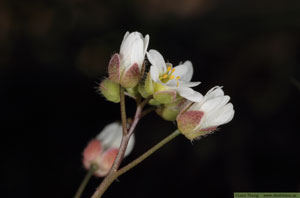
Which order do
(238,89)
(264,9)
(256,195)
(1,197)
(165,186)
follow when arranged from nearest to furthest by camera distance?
1. (256,195)
2. (1,197)
3. (165,186)
4. (238,89)
5. (264,9)

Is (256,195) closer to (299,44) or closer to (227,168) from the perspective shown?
(227,168)

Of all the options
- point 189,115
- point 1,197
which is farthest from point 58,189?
point 189,115

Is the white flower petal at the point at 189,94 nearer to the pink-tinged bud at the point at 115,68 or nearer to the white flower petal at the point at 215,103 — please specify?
the white flower petal at the point at 215,103

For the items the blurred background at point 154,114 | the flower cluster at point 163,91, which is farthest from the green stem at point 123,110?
the blurred background at point 154,114

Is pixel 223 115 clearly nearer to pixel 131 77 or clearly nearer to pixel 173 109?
pixel 173 109

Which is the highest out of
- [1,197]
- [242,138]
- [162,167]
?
[242,138]

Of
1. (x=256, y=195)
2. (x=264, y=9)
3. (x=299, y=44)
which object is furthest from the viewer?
(x=264, y=9)
